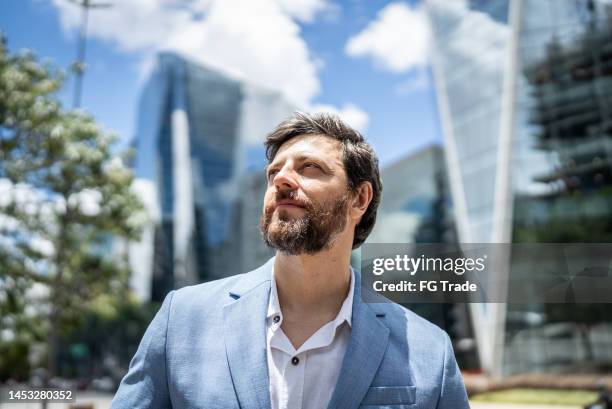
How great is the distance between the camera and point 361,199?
83.7 inches

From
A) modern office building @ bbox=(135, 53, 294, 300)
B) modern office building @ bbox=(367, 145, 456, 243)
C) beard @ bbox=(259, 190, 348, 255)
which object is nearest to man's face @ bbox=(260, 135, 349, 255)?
beard @ bbox=(259, 190, 348, 255)

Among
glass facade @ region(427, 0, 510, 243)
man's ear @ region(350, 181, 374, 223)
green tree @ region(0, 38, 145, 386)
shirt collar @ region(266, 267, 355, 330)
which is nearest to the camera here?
shirt collar @ region(266, 267, 355, 330)

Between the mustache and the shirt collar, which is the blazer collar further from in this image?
the mustache

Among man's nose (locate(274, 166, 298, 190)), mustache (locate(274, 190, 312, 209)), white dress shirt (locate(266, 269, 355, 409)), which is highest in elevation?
man's nose (locate(274, 166, 298, 190))

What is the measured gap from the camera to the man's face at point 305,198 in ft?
6.01

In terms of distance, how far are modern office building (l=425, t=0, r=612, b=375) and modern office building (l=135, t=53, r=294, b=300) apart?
24.8 m

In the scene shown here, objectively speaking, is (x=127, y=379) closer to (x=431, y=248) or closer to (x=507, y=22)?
(x=431, y=248)

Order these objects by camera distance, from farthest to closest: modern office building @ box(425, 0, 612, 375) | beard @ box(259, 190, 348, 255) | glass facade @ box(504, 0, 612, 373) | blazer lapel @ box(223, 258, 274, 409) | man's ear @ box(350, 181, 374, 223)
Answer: modern office building @ box(425, 0, 612, 375) → glass facade @ box(504, 0, 612, 373) → man's ear @ box(350, 181, 374, 223) → beard @ box(259, 190, 348, 255) → blazer lapel @ box(223, 258, 274, 409)

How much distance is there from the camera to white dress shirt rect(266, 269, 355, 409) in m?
1.78

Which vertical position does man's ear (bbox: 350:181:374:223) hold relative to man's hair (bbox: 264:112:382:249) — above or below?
below

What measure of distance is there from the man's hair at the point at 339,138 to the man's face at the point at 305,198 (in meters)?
0.04

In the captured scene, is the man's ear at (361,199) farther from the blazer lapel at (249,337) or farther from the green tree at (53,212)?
the green tree at (53,212)

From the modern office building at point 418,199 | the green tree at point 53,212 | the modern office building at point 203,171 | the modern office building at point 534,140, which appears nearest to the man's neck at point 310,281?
the green tree at point 53,212

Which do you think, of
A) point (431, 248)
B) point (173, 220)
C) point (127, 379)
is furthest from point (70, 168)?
point (173, 220)
